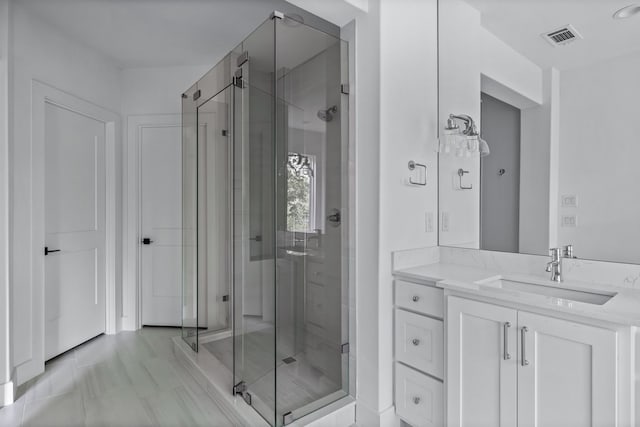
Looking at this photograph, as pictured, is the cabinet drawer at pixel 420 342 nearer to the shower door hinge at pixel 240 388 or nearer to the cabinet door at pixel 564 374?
the cabinet door at pixel 564 374

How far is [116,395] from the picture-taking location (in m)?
2.24

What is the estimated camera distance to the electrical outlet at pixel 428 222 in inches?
83.3

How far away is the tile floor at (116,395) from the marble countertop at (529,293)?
1.33 meters

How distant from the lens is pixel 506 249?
190 cm

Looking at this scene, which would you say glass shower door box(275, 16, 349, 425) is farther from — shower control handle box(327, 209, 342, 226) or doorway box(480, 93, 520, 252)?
doorway box(480, 93, 520, 252)

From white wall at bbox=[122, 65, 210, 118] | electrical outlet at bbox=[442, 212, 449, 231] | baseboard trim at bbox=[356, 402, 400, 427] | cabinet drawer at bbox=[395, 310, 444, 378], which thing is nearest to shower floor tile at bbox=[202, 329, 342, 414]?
baseboard trim at bbox=[356, 402, 400, 427]

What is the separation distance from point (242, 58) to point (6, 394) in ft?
8.08

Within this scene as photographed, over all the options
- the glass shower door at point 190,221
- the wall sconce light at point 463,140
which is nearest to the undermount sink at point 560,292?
the wall sconce light at point 463,140

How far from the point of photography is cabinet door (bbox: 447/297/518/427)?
1.40 m

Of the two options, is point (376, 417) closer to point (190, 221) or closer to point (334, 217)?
point (334, 217)

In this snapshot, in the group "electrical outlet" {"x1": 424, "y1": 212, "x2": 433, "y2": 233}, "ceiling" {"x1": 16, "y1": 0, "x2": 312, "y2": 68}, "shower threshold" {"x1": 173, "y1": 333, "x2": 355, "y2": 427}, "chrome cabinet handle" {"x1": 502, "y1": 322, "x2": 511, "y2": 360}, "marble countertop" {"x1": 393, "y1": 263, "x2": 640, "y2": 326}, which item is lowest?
"shower threshold" {"x1": 173, "y1": 333, "x2": 355, "y2": 427}

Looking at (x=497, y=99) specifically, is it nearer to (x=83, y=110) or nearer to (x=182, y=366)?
(x=182, y=366)

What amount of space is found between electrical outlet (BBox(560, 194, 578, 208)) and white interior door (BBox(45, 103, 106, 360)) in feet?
11.2

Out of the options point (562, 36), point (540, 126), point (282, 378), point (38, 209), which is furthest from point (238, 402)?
point (562, 36)
